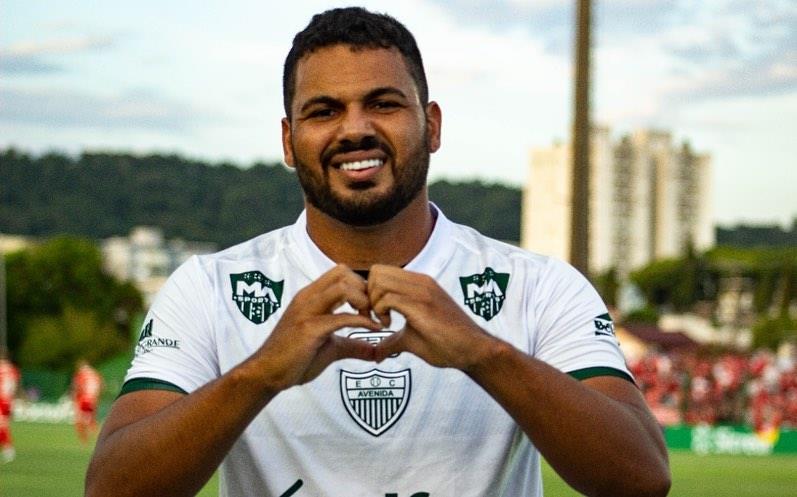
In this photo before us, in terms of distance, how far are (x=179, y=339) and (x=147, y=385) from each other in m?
0.14

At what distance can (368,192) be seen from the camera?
3.21 metres

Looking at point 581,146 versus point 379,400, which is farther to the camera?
point 581,146

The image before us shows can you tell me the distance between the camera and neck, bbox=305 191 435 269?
3.38 m

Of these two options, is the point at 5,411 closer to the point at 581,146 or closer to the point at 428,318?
the point at 581,146

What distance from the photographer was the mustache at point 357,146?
315 cm

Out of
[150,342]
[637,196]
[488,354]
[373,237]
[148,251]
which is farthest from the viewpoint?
[637,196]

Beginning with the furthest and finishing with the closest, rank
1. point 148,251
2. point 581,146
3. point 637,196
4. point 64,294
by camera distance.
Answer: point 637,196
point 148,251
point 64,294
point 581,146

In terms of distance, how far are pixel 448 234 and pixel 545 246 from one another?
166829mm

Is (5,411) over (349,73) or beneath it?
beneath

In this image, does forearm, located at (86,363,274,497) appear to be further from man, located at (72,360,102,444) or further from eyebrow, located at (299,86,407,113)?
man, located at (72,360,102,444)

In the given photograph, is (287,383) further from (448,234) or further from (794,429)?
(794,429)

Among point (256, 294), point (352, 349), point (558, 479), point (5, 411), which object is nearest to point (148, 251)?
point (5, 411)

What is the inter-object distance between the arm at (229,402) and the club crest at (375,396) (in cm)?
32

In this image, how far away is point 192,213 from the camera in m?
151
